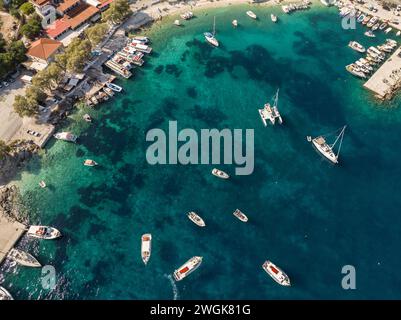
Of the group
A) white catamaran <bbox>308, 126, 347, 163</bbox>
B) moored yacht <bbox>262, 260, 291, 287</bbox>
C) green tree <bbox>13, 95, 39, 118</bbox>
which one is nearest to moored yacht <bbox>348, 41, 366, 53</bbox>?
white catamaran <bbox>308, 126, 347, 163</bbox>

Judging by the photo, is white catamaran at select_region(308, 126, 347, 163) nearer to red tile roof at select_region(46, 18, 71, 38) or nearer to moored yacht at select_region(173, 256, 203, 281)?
moored yacht at select_region(173, 256, 203, 281)

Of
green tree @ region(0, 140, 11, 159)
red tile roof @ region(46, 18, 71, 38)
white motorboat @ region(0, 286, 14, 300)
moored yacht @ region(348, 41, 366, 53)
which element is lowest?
white motorboat @ region(0, 286, 14, 300)

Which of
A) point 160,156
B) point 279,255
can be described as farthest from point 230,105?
point 279,255

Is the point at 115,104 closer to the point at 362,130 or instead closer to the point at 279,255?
the point at 279,255

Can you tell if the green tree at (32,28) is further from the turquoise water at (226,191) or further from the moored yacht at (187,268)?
the moored yacht at (187,268)

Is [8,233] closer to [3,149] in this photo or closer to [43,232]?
[43,232]

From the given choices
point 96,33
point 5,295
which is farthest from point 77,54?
point 5,295
